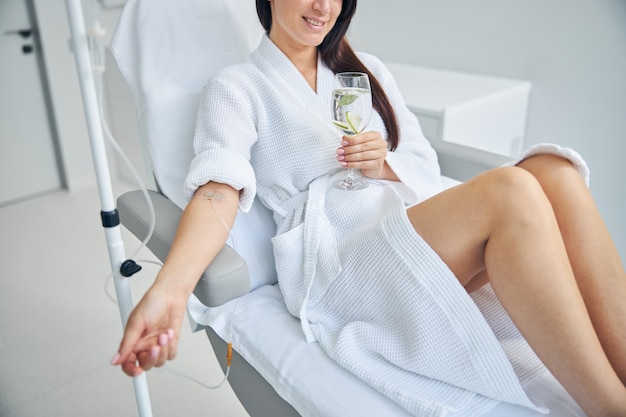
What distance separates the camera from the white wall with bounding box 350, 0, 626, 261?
2.00 metres

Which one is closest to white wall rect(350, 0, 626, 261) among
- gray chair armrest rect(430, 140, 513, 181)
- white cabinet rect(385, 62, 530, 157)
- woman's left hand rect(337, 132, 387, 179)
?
white cabinet rect(385, 62, 530, 157)

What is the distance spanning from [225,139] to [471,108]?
1151 mm

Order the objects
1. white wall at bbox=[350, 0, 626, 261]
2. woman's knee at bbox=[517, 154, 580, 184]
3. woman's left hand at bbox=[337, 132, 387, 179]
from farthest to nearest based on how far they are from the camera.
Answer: white wall at bbox=[350, 0, 626, 261], woman's left hand at bbox=[337, 132, 387, 179], woman's knee at bbox=[517, 154, 580, 184]

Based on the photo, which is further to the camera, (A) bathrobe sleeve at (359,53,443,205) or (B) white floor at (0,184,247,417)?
(B) white floor at (0,184,247,417)

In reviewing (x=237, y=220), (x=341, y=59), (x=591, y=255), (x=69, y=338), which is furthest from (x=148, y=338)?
(x=69, y=338)

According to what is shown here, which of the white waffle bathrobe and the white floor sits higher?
the white waffle bathrobe

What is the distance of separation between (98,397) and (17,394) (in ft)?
0.84

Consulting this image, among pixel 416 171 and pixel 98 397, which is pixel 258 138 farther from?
pixel 98 397

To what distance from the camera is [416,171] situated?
4.73ft

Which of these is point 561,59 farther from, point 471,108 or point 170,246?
point 170,246

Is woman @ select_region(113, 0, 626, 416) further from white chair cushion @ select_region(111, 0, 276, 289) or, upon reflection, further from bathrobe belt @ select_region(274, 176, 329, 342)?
white chair cushion @ select_region(111, 0, 276, 289)

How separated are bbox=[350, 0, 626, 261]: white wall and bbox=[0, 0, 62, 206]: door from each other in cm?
197

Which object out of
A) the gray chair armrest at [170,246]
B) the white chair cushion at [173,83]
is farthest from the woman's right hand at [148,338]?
the white chair cushion at [173,83]

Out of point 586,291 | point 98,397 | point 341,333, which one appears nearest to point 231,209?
point 341,333
